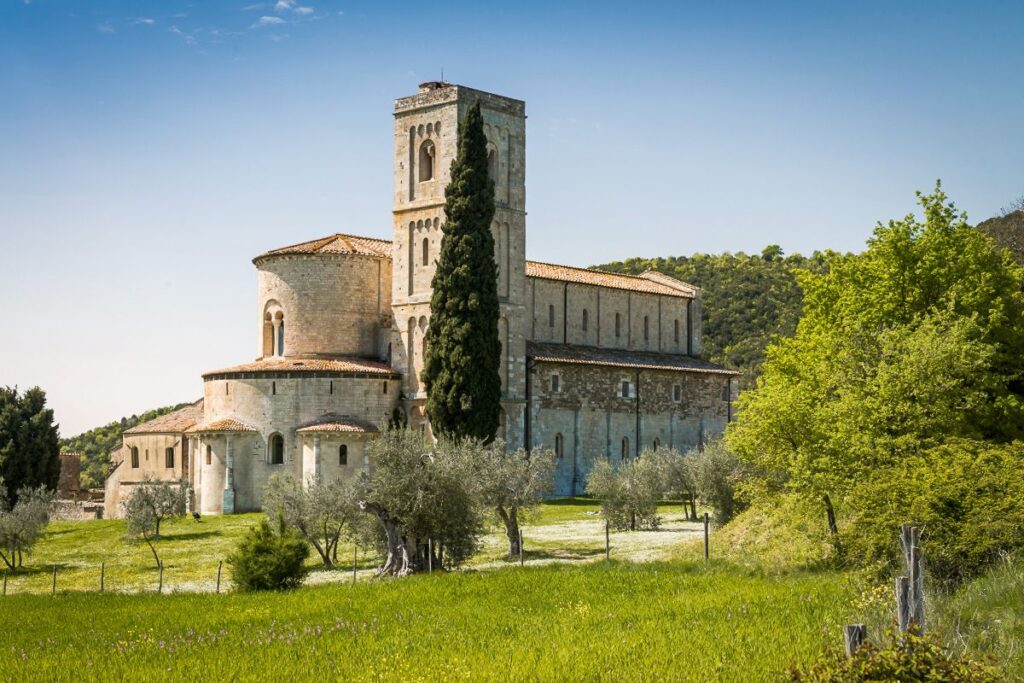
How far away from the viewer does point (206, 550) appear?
133 ft

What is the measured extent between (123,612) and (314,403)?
90.2 feet

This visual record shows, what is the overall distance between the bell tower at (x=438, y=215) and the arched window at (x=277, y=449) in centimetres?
559

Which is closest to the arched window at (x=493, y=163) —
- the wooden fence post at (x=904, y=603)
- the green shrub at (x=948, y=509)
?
the green shrub at (x=948, y=509)

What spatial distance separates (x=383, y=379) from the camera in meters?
52.0

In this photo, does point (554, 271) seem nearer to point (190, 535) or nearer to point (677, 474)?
point (677, 474)

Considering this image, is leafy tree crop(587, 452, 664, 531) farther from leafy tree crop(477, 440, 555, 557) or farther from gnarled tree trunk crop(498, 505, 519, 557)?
gnarled tree trunk crop(498, 505, 519, 557)

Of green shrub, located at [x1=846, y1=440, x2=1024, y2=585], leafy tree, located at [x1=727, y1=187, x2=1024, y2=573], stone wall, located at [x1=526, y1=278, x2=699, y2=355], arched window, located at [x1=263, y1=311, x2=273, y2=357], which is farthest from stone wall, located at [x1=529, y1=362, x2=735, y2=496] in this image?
green shrub, located at [x1=846, y1=440, x2=1024, y2=585]

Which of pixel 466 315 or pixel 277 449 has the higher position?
pixel 466 315

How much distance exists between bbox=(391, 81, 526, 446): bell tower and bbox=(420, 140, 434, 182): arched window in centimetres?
5

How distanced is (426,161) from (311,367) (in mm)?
11031

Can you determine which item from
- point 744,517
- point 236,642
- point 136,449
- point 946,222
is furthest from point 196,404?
point 236,642

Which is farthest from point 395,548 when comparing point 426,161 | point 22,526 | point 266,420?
point 426,161

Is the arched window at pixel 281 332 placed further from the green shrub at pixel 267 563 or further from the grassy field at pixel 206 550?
the green shrub at pixel 267 563

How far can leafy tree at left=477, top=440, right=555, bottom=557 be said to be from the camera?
3509 cm
